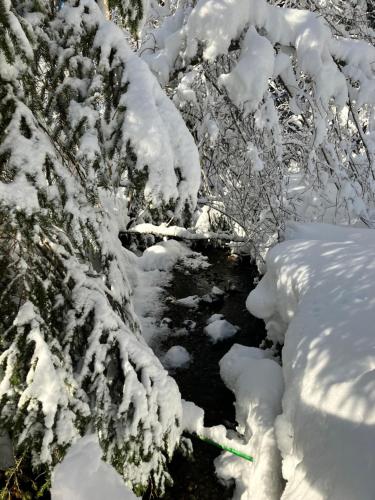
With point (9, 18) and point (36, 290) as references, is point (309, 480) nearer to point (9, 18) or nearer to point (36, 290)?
point (36, 290)

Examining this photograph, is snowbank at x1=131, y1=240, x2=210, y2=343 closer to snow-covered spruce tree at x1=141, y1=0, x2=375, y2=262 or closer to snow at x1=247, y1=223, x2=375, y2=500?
snow-covered spruce tree at x1=141, y1=0, x2=375, y2=262

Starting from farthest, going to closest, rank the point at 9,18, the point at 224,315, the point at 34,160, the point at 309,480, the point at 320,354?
the point at 224,315 → the point at 320,354 → the point at 309,480 → the point at 34,160 → the point at 9,18

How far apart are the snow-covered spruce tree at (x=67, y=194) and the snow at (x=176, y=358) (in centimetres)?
314

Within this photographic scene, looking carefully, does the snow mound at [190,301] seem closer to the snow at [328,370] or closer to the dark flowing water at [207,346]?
the dark flowing water at [207,346]

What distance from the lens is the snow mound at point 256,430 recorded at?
10.7 ft

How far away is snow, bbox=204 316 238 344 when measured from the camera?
6.26 m

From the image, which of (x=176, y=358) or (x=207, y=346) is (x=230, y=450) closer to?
(x=176, y=358)

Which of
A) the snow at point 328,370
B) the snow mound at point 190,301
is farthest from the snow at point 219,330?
the snow at point 328,370

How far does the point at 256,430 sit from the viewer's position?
3.68 m

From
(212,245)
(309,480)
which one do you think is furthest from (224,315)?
(309,480)

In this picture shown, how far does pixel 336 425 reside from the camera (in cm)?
225

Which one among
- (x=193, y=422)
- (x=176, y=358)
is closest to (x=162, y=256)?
(x=176, y=358)

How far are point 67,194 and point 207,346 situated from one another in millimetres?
4501

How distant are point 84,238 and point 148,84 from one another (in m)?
0.98
